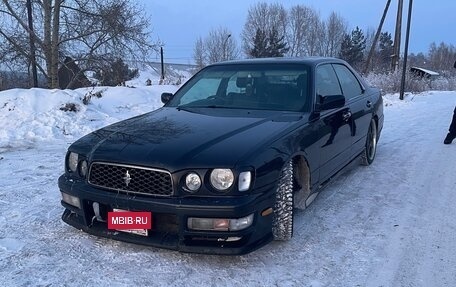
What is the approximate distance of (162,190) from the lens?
9.39ft

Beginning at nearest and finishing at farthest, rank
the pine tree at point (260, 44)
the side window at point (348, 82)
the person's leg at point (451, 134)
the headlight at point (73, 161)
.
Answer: the headlight at point (73, 161)
the side window at point (348, 82)
the person's leg at point (451, 134)
the pine tree at point (260, 44)

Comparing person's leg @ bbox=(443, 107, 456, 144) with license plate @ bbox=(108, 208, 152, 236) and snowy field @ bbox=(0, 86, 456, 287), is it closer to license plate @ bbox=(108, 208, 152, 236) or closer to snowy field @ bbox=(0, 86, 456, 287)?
snowy field @ bbox=(0, 86, 456, 287)

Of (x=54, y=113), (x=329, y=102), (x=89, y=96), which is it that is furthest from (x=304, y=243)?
(x=89, y=96)

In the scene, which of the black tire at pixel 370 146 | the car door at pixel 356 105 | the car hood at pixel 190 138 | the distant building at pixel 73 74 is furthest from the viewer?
the distant building at pixel 73 74

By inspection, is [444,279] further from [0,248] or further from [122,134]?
[0,248]

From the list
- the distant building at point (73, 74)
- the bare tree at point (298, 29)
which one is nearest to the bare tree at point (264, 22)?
the bare tree at point (298, 29)

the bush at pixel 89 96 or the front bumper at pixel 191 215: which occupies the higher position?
the bush at pixel 89 96

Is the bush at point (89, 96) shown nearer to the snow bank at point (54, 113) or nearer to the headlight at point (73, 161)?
the snow bank at point (54, 113)

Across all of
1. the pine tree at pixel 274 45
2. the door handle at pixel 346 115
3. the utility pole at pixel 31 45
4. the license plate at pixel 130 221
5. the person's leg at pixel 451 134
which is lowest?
the license plate at pixel 130 221

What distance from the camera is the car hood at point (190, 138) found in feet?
9.46

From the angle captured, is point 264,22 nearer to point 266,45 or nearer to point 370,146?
point 266,45

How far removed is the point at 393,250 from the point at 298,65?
1.94 m

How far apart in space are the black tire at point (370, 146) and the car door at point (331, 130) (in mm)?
1035

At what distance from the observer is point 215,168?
2.81 m
